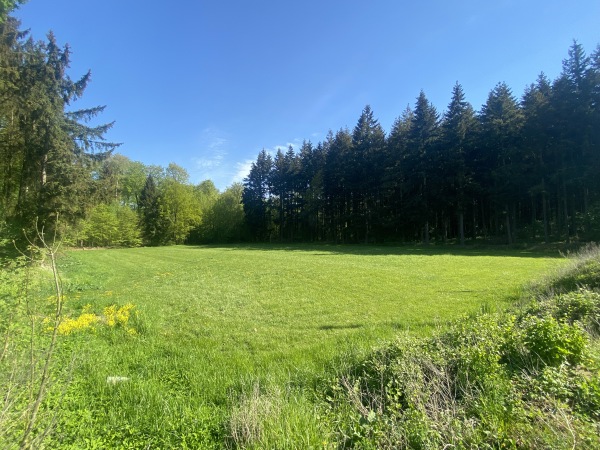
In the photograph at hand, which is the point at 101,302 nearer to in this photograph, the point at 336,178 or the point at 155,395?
the point at 155,395

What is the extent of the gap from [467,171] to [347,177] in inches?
648

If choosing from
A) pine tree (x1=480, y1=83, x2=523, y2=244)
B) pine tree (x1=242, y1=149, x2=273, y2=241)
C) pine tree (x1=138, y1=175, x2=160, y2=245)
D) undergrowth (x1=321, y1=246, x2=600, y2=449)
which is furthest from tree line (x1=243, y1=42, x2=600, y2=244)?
undergrowth (x1=321, y1=246, x2=600, y2=449)

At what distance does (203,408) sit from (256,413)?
37.6 inches

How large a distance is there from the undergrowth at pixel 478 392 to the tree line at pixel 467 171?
94.1ft

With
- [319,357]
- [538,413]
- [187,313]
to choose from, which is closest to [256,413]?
[319,357]

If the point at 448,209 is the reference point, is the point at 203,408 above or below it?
below

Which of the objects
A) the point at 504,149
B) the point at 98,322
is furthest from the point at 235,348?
the point at 504,149

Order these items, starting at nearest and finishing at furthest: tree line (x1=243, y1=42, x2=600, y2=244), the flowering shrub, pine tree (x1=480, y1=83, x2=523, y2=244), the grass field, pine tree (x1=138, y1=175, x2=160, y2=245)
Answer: the grass field → the flowering shrub → tree line (x1=243, y1=42, x2=600, y2=244) → pine tree (x1=480, y1=83, x2=523, y2=244) → pine tree (x1=138, y1=175, x2=160, y2=245)

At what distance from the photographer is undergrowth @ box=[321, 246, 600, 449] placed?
278cm

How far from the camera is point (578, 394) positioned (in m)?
2.97

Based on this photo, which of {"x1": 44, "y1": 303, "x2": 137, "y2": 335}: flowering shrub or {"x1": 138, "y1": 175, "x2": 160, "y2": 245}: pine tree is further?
{"x1": 138, "y1": 175, "x2": 160, "y2": 245}: pine tree

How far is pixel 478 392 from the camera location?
11.2 feet

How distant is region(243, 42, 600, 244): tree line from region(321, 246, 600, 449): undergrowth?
94.1 feet

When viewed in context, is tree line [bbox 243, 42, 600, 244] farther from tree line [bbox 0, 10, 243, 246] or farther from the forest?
tree line [bbox 0, 10, 243, 246]
